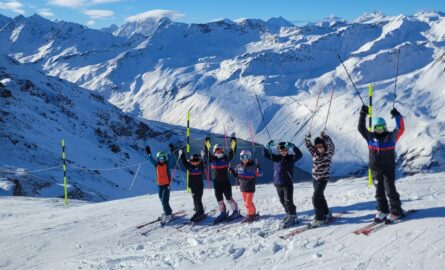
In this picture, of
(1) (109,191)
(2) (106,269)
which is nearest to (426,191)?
(2) (106,269)

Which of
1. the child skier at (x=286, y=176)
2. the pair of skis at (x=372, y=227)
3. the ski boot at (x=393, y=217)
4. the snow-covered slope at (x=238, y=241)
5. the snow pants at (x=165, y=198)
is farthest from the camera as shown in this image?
the snow pants at (x=165, y=198)

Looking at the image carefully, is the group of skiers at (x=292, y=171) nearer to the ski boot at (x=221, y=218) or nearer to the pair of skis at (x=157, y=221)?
the ski boot at (x=221, y=218)

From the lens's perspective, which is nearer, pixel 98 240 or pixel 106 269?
pixel 106 269

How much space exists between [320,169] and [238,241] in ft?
7.96

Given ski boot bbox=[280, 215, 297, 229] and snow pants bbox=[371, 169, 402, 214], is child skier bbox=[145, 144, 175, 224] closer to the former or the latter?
ski boot bbox=[280, 215, 297, 229]

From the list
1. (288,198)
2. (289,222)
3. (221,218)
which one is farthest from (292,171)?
(221,218)

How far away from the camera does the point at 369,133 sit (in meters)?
10.3

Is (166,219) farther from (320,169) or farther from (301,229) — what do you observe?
(320,169)

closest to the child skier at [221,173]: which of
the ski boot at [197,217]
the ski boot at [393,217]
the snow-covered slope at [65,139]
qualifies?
the ski boot at [197,217]

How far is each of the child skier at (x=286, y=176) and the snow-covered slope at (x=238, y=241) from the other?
63 cm

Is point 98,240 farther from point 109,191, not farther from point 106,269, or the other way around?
point 109,191

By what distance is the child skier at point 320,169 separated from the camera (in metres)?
10.6

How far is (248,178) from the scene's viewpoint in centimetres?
1236

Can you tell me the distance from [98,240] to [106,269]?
2710mm
